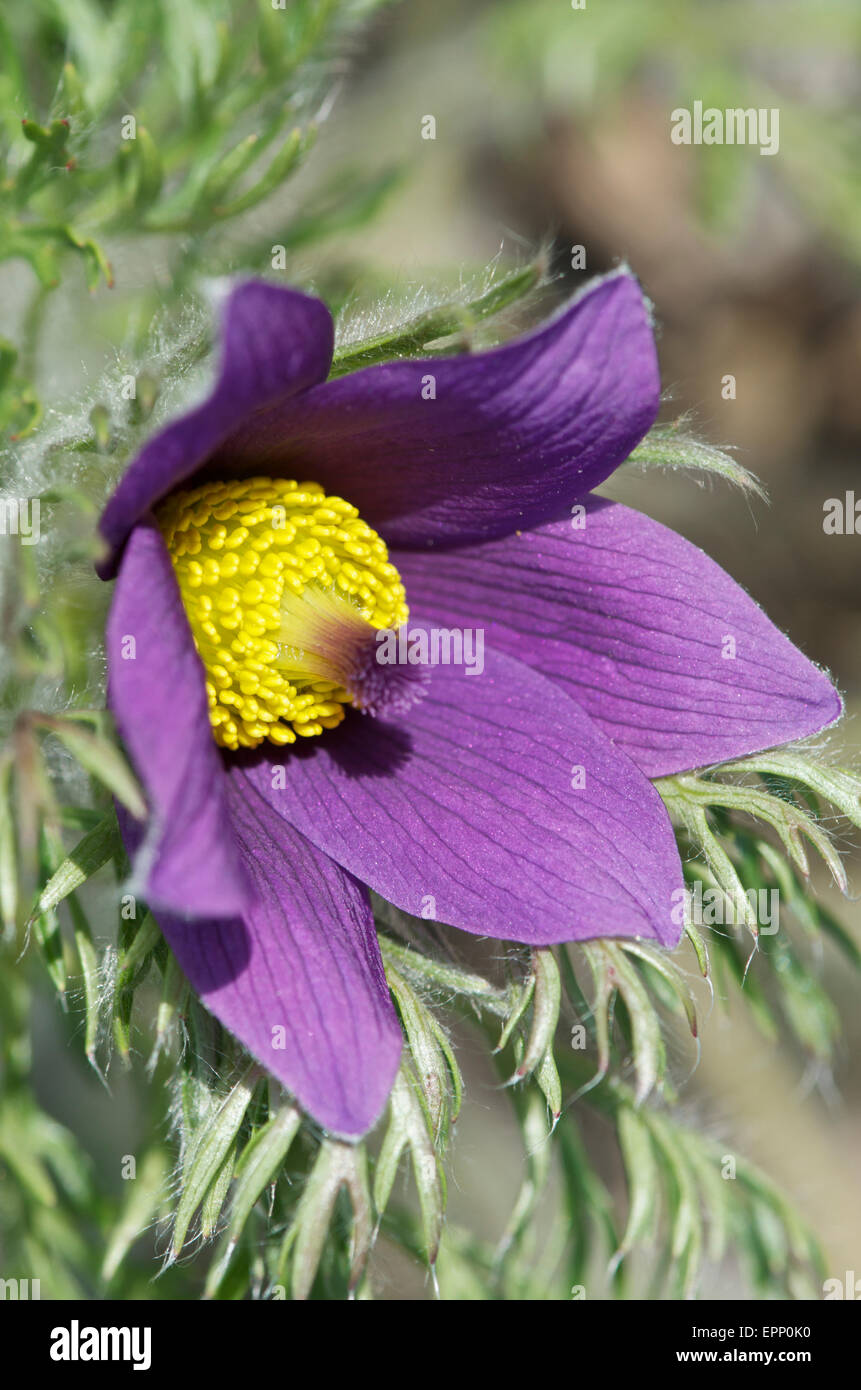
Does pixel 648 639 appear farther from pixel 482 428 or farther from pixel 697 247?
pixel 697 247

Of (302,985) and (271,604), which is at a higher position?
(271,604)

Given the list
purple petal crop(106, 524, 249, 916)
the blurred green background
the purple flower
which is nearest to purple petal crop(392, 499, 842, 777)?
the purple flower

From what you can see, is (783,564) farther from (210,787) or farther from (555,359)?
(210,787)

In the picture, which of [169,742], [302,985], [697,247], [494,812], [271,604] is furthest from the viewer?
[697,247]

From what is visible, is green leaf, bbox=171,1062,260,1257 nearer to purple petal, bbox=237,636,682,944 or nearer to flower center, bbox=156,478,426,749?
purple petal, bbox=237,636,682,944

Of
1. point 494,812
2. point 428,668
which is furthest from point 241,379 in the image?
point 494,812

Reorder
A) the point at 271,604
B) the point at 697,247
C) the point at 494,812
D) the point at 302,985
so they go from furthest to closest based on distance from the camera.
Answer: the point at 697,247
the point at 494,812
the point at 271,604
the point at 302,985

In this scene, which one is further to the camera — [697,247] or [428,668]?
[697,247]
